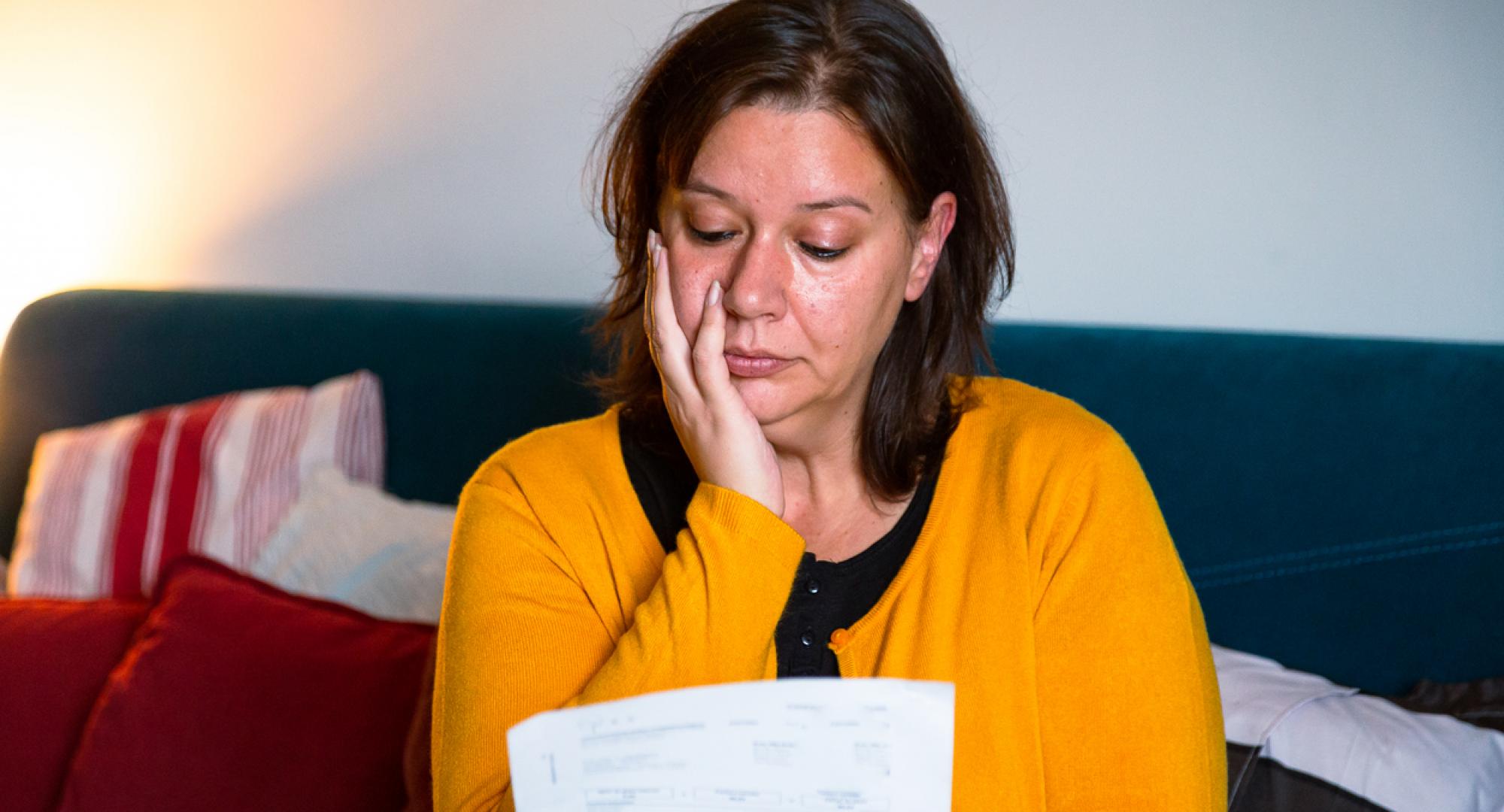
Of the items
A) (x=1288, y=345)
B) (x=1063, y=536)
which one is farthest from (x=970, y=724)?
(x=1288, y=345)

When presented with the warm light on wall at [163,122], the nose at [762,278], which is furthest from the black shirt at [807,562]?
the warm light on wall at [163,122]

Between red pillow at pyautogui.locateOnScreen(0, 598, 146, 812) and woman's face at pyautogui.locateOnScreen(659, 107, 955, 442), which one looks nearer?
woman's face at pyautogui.locateOnScreen(659, 107, 955, 442)

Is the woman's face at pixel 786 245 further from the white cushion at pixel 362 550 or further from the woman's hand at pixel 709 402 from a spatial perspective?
the white cushion at pixel 362 550

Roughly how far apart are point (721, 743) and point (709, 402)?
0.38 metres

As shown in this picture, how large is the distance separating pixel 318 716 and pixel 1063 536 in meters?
0.95

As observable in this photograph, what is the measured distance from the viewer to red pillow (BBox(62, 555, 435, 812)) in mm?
1544

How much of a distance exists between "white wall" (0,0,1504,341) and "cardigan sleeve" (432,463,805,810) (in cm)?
96

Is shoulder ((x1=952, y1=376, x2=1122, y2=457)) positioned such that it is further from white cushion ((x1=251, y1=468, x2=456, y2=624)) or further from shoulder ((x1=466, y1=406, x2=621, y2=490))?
white cushion ((x1=251, y1=468, x2=456, y2=624))

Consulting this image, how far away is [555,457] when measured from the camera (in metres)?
1.32

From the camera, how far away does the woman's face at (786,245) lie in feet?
3.73

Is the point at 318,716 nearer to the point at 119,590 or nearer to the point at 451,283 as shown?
the point at 119,590

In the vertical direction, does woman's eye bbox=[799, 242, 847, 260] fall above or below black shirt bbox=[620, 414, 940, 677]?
above

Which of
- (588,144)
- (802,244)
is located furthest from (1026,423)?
(588,144)

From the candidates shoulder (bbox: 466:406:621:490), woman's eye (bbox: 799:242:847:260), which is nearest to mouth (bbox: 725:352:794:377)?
woman's eye (bbox: 799:242:847:260)
